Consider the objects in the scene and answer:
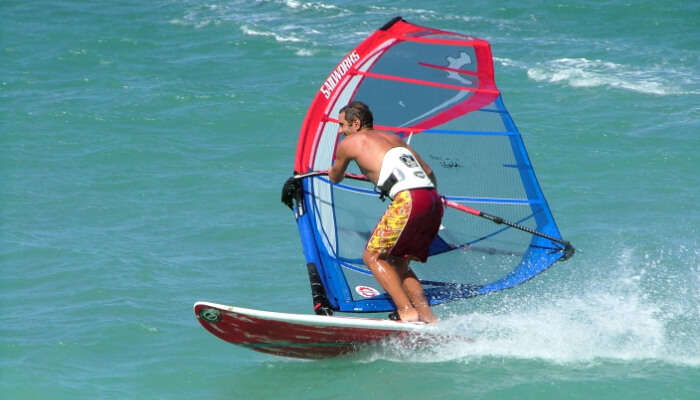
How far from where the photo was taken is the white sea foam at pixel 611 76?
42.5 feet

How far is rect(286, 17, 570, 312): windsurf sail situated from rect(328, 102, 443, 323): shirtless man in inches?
20.9

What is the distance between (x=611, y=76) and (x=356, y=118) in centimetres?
887

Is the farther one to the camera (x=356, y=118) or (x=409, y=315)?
(x=409, y=315)

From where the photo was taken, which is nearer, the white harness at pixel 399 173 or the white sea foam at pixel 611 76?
the white harness at pixel 399 173

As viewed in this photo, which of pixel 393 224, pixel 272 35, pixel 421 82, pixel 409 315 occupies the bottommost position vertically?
pixel 272 35

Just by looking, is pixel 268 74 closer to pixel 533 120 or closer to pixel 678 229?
pixel 533 120

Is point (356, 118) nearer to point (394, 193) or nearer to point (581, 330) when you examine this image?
point (394, 193)

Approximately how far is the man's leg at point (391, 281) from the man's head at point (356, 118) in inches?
29.2

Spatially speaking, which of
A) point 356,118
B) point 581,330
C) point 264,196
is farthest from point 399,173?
point 264,196

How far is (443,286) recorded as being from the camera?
21.1ft

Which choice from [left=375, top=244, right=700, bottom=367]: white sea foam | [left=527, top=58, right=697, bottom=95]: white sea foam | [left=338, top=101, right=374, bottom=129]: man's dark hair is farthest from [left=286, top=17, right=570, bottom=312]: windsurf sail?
[left=527, top=58, right=697, bottom=95]: white sea foam

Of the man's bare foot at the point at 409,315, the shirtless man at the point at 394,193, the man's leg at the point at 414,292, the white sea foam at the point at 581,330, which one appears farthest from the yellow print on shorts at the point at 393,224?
the white sea foam at the point at 581,330

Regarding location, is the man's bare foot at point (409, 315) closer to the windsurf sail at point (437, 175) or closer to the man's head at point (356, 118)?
the windsurf sail at point (437, 175)

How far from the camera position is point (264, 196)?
966 cm
